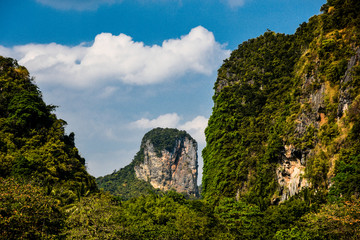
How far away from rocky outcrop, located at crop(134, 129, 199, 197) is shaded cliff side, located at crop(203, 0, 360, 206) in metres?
88.9

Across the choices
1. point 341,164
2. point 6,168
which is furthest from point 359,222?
point 6,168

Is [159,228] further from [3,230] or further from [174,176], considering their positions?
[174,176]

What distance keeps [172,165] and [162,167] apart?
6593mm

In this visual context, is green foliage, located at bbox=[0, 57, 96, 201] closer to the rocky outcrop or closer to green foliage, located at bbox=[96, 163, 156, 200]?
green foliage, located at bbox=[96, 163, 156, 200]

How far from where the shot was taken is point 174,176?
494ft

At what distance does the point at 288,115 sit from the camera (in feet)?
127

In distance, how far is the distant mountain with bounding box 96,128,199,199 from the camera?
146 meters

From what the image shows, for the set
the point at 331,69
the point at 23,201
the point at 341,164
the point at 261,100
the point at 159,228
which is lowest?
the point at 159,228

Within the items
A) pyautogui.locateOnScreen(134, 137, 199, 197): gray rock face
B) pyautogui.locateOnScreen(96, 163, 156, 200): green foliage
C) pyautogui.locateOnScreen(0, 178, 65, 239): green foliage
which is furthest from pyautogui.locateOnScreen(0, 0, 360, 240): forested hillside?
pyautogui.locateOnScreen(134, 137, 199, 197): gray rock face

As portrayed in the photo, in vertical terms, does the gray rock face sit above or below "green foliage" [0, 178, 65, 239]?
above

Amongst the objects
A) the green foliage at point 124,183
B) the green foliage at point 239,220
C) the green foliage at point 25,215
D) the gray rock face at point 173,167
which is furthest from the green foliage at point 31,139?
the gray rock face at point 173,167

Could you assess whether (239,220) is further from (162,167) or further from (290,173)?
(162,167)

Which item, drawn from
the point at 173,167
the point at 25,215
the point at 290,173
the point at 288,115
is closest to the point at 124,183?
the point at 173,167

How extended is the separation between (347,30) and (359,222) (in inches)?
871
